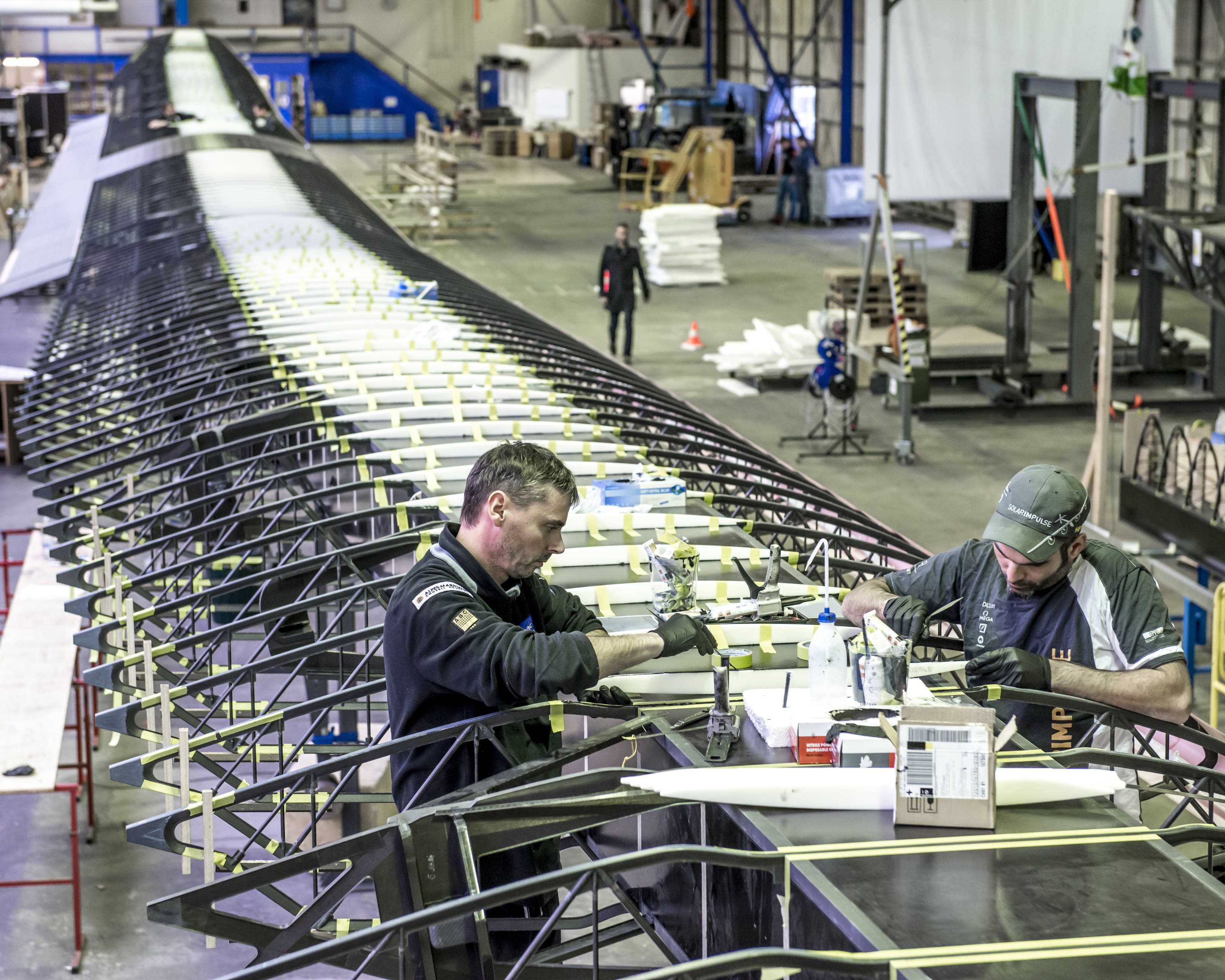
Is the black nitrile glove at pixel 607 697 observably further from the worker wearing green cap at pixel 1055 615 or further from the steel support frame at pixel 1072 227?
the steel support frame at pixel 1072 227

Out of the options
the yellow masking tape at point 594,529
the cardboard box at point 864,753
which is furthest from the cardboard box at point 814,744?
the yellow masking tape at point 594,529

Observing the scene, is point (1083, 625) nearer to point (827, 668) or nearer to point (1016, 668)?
point (1016, 668)

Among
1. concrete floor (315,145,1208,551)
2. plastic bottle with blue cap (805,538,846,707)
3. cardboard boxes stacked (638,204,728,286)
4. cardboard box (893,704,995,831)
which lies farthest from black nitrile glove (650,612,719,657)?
cardboard boxes stacked (638,204,728,286)

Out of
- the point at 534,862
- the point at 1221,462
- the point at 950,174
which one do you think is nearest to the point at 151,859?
the point at 534,862

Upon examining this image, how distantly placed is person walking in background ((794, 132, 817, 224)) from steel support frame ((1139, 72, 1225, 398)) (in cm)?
1786

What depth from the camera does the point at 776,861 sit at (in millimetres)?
4457

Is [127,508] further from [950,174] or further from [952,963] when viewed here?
[950,174]

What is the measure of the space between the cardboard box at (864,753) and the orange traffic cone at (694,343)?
24901mm

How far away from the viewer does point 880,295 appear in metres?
27.1

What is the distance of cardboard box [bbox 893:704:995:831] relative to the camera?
4621mm

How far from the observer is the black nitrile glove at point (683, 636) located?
5.97 meters

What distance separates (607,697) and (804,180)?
132 feet

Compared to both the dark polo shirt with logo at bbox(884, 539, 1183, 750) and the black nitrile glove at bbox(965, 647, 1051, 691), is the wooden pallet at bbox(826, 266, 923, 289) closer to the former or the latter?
the dark polo shirt with logo at bbox(884, 539, 1183, 750)

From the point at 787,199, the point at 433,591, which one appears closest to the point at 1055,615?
the point at 433,591
